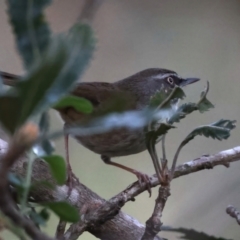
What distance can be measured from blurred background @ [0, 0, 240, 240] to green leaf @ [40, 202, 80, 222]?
224 cm

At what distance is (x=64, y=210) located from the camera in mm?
530

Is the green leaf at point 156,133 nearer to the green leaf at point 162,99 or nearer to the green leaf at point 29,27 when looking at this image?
the green leaf at point 162,99

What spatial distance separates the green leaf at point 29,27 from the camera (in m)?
0.47

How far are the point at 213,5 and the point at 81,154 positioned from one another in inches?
64.0

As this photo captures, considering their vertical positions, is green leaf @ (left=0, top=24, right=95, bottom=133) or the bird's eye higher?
the bird's eye

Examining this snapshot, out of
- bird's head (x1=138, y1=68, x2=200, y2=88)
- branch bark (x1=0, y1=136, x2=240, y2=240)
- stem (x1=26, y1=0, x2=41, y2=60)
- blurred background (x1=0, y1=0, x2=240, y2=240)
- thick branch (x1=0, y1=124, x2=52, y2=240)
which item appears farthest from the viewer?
blurred background (x1=0, y1=0, x2=240, y2=240)

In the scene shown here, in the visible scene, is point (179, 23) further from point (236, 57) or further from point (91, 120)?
point (91, 120)

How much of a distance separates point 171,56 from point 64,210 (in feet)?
9.56

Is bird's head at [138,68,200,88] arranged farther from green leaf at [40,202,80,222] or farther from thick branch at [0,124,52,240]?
thick branch at [0,124,52,240]

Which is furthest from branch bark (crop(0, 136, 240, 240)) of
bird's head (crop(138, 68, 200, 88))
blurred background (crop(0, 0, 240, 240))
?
blurred background (crop(0, 0, 240, 240))

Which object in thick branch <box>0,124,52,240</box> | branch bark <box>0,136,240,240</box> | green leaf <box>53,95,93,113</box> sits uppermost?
branch bark <box>0,136,240,240</box>

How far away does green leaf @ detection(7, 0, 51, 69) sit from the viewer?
0.47 metres

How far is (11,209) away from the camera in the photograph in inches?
14.9

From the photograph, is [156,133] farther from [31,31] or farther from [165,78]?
[165,78]
